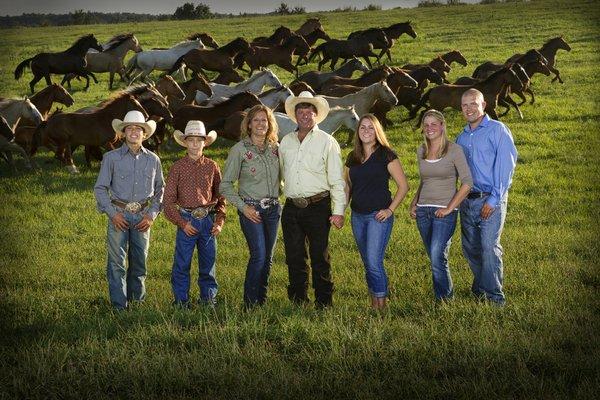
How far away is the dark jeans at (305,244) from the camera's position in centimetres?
639

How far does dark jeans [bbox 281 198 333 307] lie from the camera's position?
6.39 m

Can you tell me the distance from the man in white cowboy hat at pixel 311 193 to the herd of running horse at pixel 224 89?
4963 millimetres

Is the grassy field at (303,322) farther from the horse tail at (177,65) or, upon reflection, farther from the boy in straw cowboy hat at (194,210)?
the horse tail at (177,65)

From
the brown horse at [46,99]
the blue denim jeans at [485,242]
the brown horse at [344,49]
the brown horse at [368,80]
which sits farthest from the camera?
the brown horse at [344,49]

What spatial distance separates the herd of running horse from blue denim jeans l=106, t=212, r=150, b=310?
4.49 metres

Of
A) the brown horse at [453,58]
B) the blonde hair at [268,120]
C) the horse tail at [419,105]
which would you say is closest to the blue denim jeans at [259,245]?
the blonde hair at [268,120]

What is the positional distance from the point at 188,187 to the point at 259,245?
2.87 feet

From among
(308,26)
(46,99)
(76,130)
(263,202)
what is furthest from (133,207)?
(308,26)

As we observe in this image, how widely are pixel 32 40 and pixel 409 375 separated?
35.5m

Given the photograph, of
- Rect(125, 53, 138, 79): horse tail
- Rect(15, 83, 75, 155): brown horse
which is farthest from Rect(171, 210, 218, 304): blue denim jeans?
Rect(125, 53, 138, 79): horse tail

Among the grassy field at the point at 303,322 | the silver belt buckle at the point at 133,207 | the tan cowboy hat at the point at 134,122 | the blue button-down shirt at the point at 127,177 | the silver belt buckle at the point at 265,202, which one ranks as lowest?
the grassy field at the point at 303,322

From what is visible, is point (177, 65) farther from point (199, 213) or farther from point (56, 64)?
point (199, 213)

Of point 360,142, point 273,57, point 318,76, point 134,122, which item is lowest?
point 360,142

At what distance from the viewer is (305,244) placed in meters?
6.55
